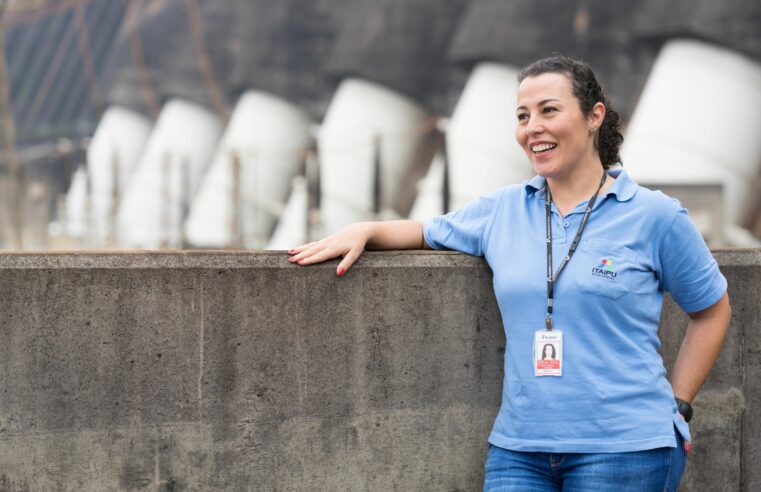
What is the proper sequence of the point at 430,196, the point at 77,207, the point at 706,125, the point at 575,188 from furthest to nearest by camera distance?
the point at 77,207, the point at 430,196, the point at 706,125, the point at 575,188

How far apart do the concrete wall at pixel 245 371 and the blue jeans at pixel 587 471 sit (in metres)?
0.68

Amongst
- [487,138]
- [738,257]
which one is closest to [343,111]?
[487,138]

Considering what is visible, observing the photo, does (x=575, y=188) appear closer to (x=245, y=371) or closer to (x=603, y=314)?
(x=603, y=314)

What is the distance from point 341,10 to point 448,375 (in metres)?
39.3

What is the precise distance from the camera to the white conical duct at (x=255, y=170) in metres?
43.8

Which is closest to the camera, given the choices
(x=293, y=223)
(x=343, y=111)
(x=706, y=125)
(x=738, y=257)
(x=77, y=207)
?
(x=738, y=257)

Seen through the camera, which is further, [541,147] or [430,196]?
[430,196]

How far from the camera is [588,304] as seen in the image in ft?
10.0

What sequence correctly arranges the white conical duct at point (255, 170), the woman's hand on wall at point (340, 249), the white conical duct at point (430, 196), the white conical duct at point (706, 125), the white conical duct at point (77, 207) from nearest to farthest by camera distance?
the woman's hand on wall at point (340, 249), the white conical duct at point (706, 125), the white conical duct at point (430, 196), the white conical duct at point (255, 170), the white conical duct at point (77, 207)

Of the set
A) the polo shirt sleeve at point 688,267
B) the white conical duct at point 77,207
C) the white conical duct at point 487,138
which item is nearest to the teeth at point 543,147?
the polo shirt sleeve at point 688,267

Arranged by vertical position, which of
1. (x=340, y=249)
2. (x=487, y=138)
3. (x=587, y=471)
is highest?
(x=487, y=138)

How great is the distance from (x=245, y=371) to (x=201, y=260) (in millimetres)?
373

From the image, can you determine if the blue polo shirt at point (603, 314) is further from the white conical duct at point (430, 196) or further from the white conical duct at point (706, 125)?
the white conical duct at point (430, 196)

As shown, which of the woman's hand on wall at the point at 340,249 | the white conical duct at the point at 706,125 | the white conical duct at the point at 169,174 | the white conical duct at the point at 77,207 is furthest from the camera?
the white conical duct at the point at 77,207
